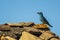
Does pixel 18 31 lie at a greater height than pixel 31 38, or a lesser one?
greater

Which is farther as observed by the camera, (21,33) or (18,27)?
(18,27)

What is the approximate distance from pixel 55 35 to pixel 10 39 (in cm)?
267

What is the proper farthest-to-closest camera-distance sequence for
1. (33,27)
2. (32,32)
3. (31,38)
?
(33,27) < (32,32) < (31,38)

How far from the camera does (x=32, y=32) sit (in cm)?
1505

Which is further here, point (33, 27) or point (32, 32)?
point (33, 27)

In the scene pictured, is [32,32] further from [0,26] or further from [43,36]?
[0,26]

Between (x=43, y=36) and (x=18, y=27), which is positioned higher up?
(x=18, y=27)

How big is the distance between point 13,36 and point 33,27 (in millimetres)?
1516

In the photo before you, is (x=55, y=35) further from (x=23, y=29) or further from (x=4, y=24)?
(x=4, y=24)

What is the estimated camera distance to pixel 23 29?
615 inches

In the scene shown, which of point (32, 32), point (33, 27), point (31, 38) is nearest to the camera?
point (31, 38)

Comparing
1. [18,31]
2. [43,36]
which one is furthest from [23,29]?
[43,36]

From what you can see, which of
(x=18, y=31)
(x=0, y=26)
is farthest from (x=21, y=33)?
(x=0, y=26)

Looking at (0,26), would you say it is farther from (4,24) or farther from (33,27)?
(33,27)
